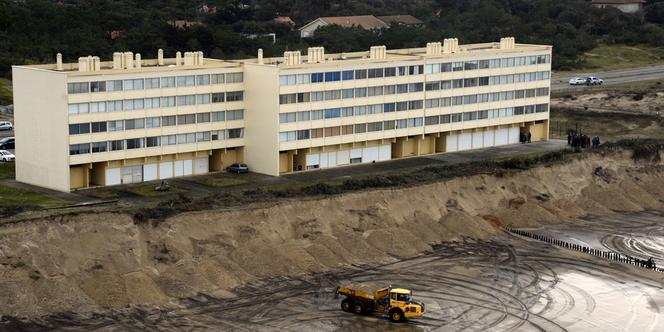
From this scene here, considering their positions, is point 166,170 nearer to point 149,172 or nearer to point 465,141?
point 149,172

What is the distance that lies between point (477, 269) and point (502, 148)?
33.5m

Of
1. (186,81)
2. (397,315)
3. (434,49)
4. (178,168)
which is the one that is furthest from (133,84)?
(434,49)

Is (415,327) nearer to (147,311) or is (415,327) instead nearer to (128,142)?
(147,311)

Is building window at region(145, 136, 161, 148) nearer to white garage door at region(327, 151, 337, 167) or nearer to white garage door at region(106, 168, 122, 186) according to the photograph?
white garage door at region(106, 168, 122, 186)

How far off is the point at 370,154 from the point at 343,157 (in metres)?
3.36

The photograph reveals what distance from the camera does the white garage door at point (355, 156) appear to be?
368 feet

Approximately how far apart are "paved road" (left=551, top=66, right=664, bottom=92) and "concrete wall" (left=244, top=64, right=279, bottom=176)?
211 feet

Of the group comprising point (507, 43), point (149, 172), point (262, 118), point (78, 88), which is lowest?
point (149, 172)

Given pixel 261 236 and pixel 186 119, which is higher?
pixel 186 119

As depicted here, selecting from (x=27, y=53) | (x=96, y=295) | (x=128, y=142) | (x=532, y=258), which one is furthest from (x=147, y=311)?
(x=27, y=53)

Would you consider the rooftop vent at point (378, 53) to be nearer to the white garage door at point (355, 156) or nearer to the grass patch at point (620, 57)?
the white garage door at point (355, 156)

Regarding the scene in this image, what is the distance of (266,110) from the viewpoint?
10556 cm

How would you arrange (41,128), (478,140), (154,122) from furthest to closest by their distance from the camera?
(478,140), (154,122), (41,128)

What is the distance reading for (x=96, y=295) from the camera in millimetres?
78500
